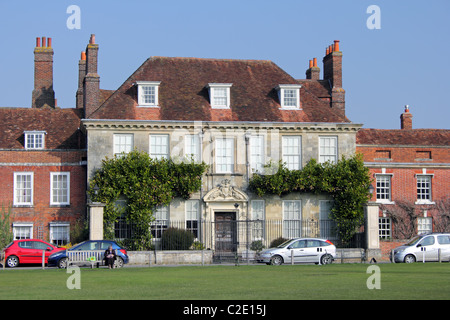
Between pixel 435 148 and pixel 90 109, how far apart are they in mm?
20942

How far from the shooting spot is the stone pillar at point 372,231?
1364 inches

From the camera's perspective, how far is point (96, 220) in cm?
3438

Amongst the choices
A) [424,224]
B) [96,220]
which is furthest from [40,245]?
[424,224]

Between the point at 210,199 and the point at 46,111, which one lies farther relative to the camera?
the point at 46,111

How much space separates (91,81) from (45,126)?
165 inches

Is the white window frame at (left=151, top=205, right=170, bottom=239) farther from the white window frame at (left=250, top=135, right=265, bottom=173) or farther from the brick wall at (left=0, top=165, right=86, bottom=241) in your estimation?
the white window frame at (left=250, top=135, right=265, bottom=173)

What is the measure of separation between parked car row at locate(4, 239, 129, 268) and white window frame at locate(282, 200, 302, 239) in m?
10.3

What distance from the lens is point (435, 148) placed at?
4356 centimetres

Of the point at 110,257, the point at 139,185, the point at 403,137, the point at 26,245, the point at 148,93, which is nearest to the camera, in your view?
the point at 110,257

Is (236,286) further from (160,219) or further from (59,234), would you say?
(59,234)

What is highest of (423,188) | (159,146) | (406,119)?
(406,119)

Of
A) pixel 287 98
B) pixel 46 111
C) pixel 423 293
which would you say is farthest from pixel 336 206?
pixel 423 293

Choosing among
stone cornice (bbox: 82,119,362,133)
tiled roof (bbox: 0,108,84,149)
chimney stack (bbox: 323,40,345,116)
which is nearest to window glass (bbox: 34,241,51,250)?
stone cornice (bbox: 82,119,362,133)

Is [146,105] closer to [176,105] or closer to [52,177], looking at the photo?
[176,105]
